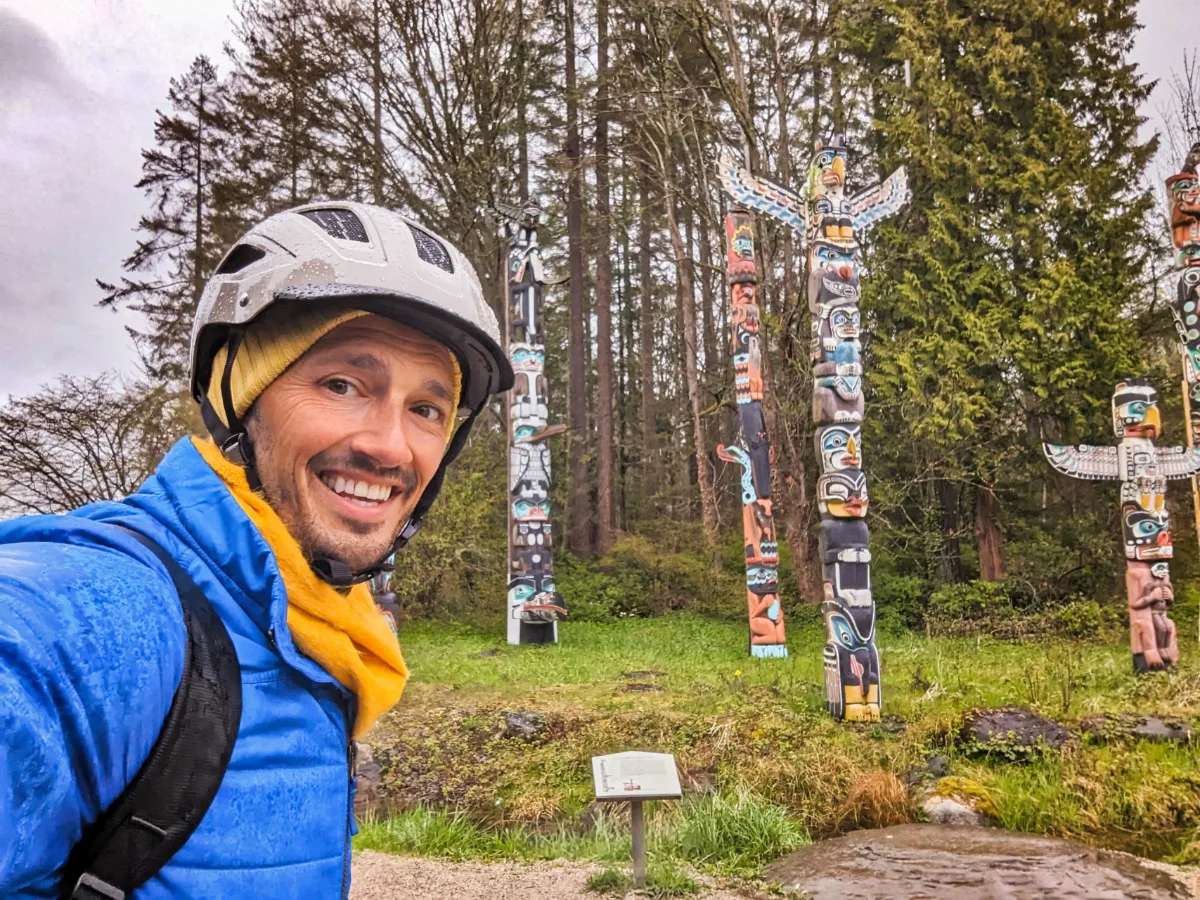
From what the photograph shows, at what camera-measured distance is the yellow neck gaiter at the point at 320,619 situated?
1.21 m

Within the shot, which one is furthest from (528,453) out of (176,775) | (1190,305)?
(176,775)

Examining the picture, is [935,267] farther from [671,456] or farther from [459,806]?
[459,806]

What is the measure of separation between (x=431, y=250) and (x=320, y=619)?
2.16ft

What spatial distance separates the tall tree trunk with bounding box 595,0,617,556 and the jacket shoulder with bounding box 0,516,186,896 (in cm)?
1865

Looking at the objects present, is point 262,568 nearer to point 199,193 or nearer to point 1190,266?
point 1190,266

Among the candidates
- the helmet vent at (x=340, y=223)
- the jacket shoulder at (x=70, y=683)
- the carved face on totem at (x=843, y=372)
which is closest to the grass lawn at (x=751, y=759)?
the carved face on totem at (x=843, y=372)

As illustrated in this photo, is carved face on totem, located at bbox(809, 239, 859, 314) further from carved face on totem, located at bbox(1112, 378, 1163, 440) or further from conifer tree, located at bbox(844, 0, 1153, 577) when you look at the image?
conifer tree, located at bbox(844, 0, 1153, 577)

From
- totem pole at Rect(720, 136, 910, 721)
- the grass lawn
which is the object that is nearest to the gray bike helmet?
the grass lawn

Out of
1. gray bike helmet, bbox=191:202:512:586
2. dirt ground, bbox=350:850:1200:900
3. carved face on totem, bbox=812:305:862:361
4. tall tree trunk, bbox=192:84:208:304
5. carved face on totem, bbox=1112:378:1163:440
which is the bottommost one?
dirt ground, bbox=350:850:1200:900

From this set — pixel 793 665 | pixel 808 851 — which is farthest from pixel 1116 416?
pixel 808 851

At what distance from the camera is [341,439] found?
4.34 feet

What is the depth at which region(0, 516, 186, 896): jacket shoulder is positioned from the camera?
0.76 m

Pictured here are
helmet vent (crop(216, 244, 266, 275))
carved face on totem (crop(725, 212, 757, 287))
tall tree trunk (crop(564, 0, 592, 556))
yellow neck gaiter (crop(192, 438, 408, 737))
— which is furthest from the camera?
tall tree trunk (crop(564, 0, 592, 556))

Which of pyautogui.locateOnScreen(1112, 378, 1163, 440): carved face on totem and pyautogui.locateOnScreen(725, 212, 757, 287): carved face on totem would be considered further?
pyautogui.locateOnScreen(725, 212, 757, 287): carved face on totem
